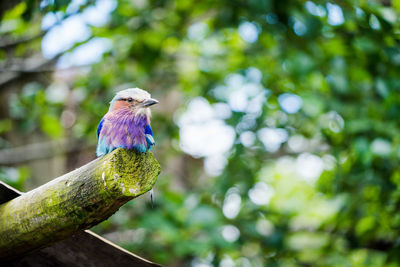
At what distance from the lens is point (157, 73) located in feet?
16.4

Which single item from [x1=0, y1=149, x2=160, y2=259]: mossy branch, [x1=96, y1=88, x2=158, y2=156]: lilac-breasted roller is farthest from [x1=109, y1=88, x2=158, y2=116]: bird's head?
[x1=0, y1=149, x2=160, y2=259]: mossy branch

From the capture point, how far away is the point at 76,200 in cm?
132

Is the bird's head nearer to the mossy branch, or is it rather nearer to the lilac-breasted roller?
the lilac-breasted roller

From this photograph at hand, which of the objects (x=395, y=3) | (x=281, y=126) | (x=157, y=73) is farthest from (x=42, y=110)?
(x=395, y=3)

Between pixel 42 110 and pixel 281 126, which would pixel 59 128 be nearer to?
pixel 42 110

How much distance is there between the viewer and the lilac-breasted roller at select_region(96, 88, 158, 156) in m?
1.59

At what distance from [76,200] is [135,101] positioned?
65cm

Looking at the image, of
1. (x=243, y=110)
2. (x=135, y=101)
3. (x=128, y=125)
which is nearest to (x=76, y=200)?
(x=128, y=125)

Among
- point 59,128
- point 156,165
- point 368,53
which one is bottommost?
point 59,128

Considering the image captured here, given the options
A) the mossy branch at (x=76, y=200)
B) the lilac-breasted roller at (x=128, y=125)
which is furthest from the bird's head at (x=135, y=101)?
the mossy branch at (x=76, y=200)

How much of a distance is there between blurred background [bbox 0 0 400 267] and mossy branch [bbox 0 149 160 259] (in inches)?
65.0

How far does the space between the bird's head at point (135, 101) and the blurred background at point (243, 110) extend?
1136 mm

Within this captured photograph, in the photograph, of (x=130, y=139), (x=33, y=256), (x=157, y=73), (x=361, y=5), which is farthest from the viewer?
(x=157, y=73)

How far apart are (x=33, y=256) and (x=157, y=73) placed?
3.43 m
